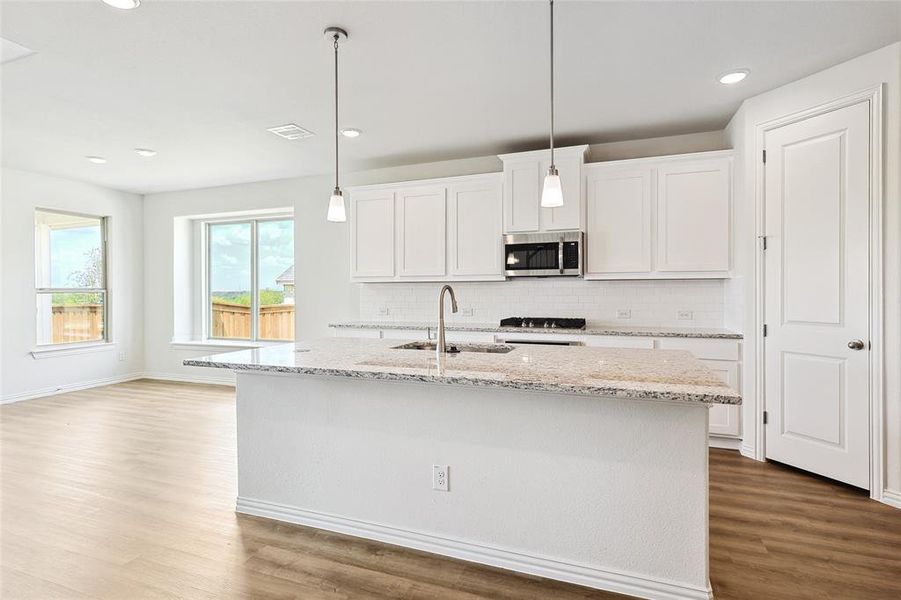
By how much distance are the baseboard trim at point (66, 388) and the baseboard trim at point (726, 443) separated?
707cm

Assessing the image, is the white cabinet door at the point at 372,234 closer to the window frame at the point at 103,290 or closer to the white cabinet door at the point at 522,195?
the white cabinet door at the point at 522,195

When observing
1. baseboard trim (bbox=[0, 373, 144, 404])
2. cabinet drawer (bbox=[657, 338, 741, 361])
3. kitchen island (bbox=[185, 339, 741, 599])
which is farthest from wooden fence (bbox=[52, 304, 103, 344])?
cabinet drawer (bbox=[657, 338, 741, 361])

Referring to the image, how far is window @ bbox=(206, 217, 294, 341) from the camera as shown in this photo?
6203 mm

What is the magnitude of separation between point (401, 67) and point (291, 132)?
156 centimetres

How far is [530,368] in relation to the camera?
78.5 inches

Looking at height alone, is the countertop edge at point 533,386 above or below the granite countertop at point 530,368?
below

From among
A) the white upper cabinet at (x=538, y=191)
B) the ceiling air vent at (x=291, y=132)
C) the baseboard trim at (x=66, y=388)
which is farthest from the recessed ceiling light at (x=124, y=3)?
the baseboard trim at (x=66, y=388)

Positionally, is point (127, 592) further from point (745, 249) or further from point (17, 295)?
point (17, 295)

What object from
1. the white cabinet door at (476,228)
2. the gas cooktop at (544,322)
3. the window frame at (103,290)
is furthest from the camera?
the window frame at (103,290)

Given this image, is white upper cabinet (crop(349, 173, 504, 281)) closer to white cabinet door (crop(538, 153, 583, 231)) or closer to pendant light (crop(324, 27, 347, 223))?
white cabinet door (crop(538, 153, 583, 231))

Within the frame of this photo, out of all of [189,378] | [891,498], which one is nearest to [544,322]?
[891,498]

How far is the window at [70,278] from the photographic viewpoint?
5.61 metres

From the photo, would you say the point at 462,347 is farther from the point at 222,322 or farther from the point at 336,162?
the point at 222,322

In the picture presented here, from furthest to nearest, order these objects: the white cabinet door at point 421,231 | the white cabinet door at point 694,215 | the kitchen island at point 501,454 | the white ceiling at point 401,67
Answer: the white cabinet door at point 421,231, the white cabinet door at point 694,215, the white ceiling at point 401,67, the kitchen island at point 501,454
